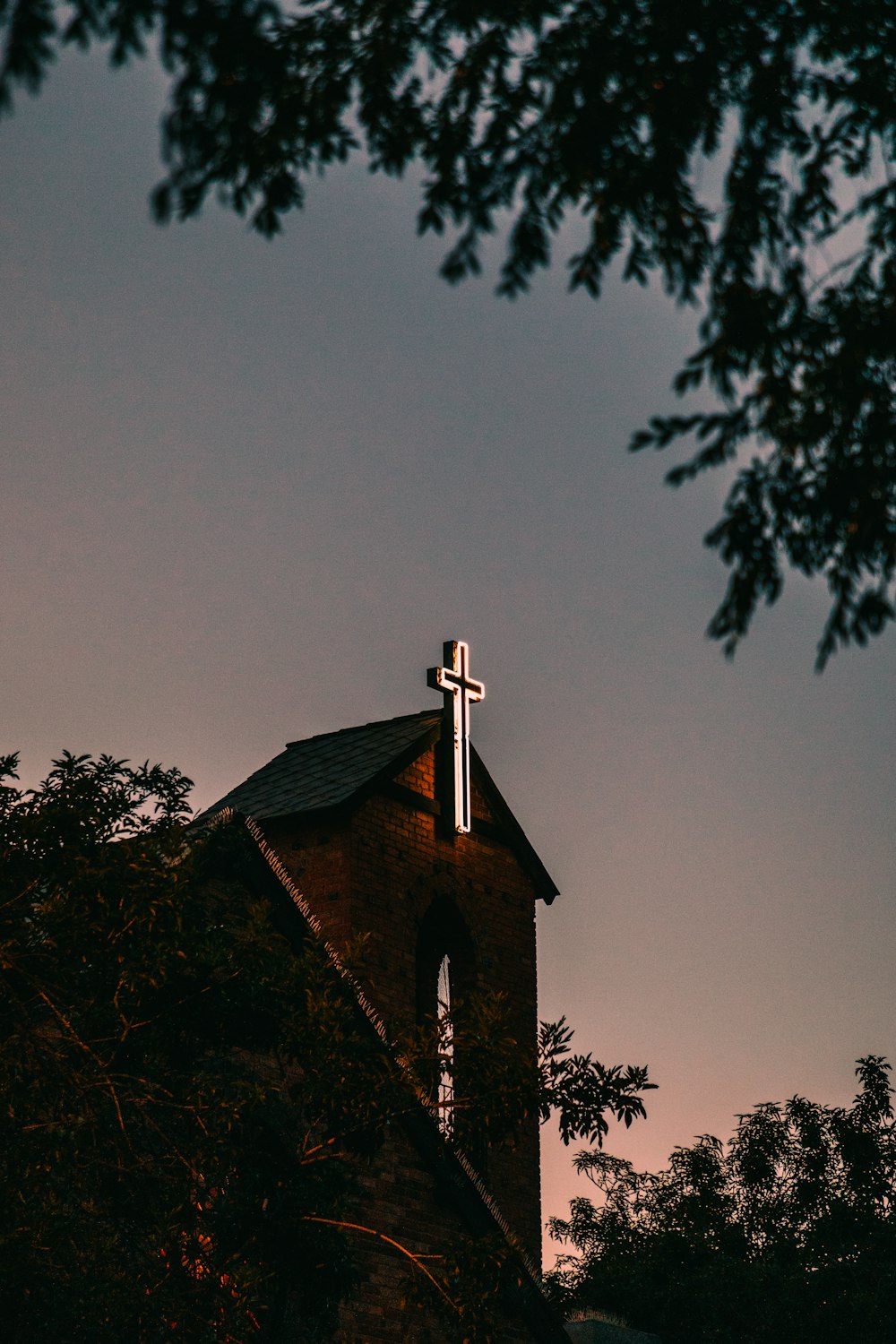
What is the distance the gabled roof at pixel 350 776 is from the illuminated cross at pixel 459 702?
41 cm

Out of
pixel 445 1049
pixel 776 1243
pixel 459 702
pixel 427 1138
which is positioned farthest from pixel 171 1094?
pixel 776 1243

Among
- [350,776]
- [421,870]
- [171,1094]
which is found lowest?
[171,1094]

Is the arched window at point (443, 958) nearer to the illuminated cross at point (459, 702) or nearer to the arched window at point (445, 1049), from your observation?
the arched window at point (445, 1049)

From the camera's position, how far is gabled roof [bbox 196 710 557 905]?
22078mm

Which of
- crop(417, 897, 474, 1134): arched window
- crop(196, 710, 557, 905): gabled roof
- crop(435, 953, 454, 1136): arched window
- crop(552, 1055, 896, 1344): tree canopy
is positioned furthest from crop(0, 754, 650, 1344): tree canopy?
crop(552, 1055, 896, 1344): tree canopy

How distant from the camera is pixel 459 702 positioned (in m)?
23.5

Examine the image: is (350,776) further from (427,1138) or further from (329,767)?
(427,1138)

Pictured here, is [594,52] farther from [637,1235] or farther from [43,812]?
[637,1235]

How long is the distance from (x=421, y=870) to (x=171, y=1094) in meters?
10.5

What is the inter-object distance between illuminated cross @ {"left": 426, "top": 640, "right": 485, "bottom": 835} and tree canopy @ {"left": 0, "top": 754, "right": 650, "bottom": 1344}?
30.1 feet

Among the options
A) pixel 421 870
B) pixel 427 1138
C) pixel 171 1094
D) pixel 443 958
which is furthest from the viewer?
pixel 443 958

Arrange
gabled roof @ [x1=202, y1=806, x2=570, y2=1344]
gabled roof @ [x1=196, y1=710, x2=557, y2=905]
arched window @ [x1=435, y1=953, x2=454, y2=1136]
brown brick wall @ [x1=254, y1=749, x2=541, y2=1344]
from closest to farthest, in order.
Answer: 1. arched window @ [x1=435, y1=953, x2=454, y2=1136]
2. gabled roof @ [x1=202, y1=806, x2=570, y2=1344]
3. brown brick wall @ [x1=254, y1=749, x2=541, y2=1344]
4. gabled roof @ [x1=196, y1=710, x2=557, y2=905]

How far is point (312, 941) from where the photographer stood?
1352cm

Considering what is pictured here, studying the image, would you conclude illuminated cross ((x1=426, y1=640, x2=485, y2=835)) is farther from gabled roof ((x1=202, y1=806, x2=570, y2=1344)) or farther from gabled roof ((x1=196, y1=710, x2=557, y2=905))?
gabled roof ((x1=202, y1=806, x2=570, y2=1344))
